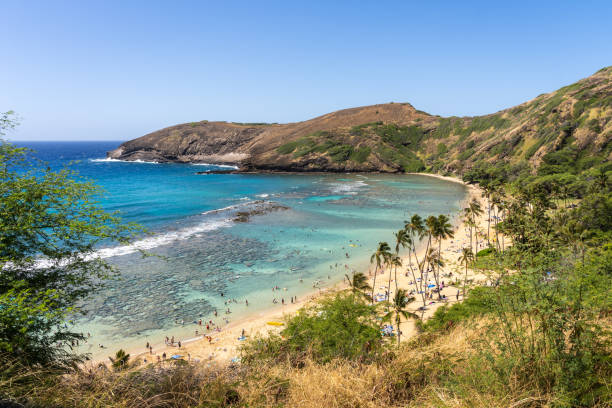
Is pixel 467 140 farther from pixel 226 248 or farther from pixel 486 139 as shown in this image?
pixel 226 248

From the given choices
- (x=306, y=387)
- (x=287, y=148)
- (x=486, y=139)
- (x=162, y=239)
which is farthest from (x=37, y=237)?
(x=486, y=139)

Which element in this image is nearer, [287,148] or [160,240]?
[160,240]

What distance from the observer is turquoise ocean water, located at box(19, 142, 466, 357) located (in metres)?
33.9

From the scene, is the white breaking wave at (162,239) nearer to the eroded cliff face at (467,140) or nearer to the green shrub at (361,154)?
the eroded cliff face at (467,140)

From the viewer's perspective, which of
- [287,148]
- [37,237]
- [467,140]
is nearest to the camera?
[37,237]

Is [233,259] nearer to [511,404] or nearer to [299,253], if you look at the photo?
[299,253]

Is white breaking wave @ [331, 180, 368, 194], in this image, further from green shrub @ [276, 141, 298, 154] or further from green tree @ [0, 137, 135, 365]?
green tree @ [0, 137, 135, 365]

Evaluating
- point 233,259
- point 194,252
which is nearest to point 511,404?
point 233,259

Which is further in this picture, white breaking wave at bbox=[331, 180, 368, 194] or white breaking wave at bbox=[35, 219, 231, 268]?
white breaking wave at bbox=[331, 180, 368, 194]

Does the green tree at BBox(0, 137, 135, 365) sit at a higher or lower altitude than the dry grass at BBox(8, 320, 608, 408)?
higher

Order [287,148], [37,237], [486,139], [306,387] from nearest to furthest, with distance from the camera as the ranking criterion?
[306,387] < [37,237] < [486,139] < [287,148]

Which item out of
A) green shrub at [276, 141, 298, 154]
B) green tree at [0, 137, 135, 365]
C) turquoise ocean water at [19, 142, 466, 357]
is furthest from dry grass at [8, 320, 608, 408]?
green shrub at [276, 141, 298, 154]

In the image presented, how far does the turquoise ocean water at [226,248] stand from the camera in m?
33.9

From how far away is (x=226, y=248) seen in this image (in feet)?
176
